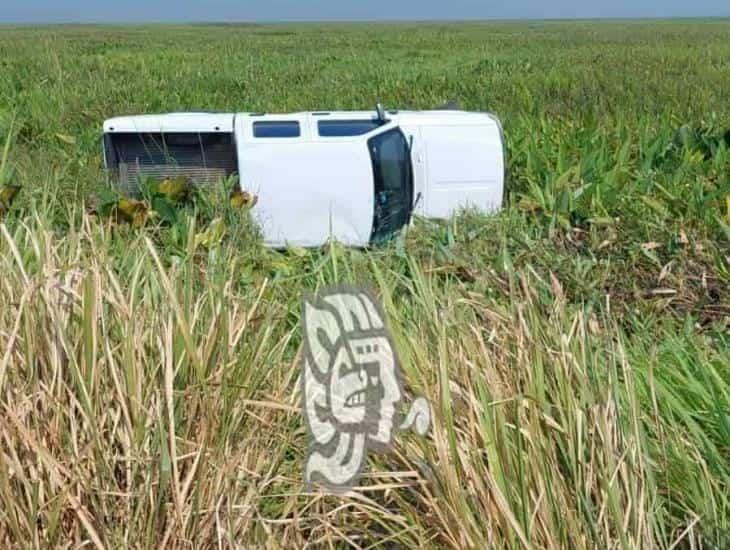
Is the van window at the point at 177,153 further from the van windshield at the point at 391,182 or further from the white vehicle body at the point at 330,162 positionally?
the van windshield at the point at 391,182

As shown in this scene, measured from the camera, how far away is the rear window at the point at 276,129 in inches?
201

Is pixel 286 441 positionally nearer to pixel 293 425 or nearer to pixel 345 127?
pixel 293 425

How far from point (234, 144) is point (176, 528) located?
3927mm

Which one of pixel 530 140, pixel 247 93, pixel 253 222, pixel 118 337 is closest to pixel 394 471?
pixel 118 337

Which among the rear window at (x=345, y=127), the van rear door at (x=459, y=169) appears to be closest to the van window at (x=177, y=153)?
the rear window at (x=345, y=127)

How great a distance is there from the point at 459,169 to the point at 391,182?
57 centimetres

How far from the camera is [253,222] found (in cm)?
446

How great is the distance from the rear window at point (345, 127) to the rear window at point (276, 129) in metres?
0.17

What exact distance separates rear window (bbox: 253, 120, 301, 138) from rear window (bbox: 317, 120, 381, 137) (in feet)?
0.55

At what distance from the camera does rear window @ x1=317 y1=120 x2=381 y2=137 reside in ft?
17.1

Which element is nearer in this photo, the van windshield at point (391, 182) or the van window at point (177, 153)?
the van windshield at point (391, 182)

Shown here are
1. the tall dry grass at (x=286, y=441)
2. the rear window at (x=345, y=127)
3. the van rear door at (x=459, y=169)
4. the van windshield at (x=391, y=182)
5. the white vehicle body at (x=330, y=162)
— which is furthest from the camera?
the van rear door at (x=459, y=169)

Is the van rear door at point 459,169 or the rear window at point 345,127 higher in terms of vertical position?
the rear window at point 345,127

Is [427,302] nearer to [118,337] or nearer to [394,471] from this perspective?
[394,471]
